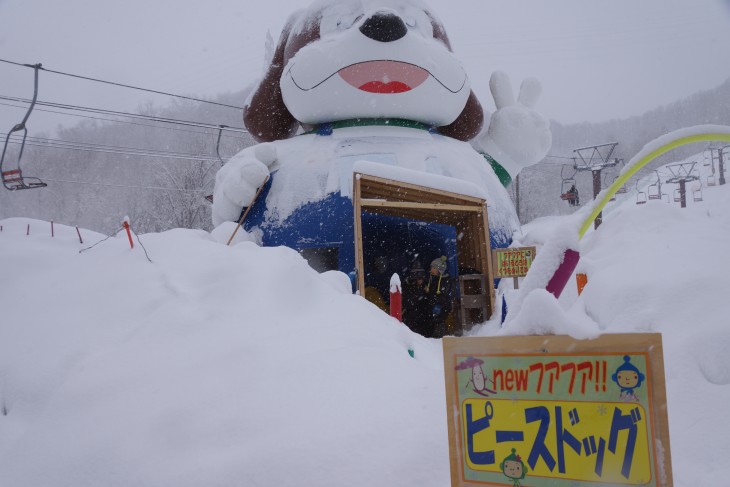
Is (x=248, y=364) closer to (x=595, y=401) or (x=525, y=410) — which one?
(x=525, y=410)

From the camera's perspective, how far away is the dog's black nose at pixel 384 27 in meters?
6.38

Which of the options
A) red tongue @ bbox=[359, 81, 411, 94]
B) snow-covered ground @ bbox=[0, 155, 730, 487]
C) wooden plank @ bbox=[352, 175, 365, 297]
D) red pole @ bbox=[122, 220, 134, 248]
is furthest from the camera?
red tongue @ bbox=[359, 81, 411, 94]

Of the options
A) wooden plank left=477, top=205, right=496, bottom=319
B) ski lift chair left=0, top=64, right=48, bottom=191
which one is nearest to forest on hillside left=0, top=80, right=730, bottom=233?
ski lift chair left=0, top=64, right=48, bottom=191

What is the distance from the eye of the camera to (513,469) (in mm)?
1057

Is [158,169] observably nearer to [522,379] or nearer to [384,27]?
[384,27]

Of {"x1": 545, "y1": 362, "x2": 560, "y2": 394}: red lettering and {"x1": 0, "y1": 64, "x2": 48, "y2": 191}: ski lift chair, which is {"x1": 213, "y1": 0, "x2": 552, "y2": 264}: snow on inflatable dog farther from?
{"x1": 545, "y1": 362, "x2": 560, "y2": 394}: red lettering

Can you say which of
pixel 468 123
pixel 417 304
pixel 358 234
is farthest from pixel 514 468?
pixel 468 123

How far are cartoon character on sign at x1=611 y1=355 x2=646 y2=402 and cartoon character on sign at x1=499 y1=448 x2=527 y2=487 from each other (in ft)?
0.90

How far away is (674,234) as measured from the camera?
318cm

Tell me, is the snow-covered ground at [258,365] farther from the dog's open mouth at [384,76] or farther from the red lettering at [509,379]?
the dog's open mouth at [384,76]

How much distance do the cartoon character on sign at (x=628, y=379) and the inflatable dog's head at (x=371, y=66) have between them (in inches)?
252

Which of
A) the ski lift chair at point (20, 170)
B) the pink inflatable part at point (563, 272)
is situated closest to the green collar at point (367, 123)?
the ski lift chair at point (20, 170)

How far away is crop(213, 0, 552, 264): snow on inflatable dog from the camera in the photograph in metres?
6.90

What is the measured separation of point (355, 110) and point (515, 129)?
10.4 ft
